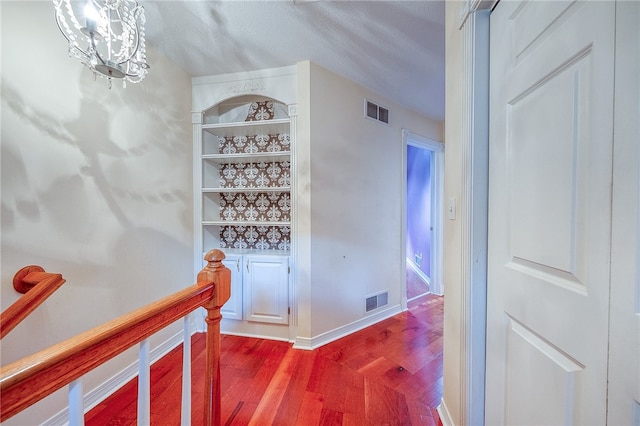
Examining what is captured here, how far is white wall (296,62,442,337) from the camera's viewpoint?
6.97 feet

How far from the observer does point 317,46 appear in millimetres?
1917

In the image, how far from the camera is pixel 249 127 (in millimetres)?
2352

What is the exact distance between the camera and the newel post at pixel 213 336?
3.16ft

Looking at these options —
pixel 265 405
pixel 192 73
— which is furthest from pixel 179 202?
pixel 265 405

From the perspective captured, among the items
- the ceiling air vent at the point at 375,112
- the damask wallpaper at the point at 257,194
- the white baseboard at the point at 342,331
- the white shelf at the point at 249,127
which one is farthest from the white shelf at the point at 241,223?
the ceiling air vent at the point at 375,112

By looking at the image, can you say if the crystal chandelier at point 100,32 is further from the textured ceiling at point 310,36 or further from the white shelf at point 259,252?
the white shelf at point 259,252

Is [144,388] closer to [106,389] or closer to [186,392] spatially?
[186,392]

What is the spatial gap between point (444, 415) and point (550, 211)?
129 cm

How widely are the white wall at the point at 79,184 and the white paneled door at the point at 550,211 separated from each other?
2141mm

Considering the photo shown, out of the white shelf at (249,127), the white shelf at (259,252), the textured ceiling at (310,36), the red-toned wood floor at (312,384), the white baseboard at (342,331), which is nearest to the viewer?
the red-toned wood floor at (312,384)

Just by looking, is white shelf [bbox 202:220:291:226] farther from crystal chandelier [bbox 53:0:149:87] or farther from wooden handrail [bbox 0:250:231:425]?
crystal chandelier [bbox 53:0:149:87]

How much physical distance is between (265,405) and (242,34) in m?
2.55

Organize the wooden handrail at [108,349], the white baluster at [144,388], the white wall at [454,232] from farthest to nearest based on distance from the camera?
the white wall at [454,232] < the white baluster at [144,388] < the wooden handrail at [108,349]

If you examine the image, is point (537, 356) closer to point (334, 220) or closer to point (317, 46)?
point (334, 220)
